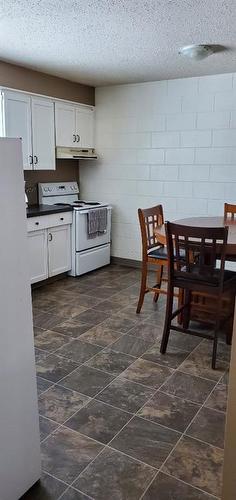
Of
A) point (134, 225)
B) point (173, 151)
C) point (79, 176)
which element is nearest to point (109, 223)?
point (134, 225)

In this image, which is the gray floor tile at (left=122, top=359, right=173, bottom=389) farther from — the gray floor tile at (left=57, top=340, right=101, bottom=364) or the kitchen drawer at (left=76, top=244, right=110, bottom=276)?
the kitchen drawer at (left=76, top=244, right=110, bottom=276)

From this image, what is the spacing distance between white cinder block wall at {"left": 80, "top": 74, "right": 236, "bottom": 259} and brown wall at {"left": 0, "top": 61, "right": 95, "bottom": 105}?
260 millimetres

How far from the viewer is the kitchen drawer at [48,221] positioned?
3.84 m

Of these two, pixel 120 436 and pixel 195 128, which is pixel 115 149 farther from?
pixel 120 436

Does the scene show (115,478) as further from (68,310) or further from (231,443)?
(68,310)

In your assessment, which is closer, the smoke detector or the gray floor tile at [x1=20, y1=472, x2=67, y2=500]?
the gray floor tile at [x1=20, y1=472, x2=67, y2=500]

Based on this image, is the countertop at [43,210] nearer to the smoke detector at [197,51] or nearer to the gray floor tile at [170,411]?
the smoke detector at [197,51]

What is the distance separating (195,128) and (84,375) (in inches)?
125

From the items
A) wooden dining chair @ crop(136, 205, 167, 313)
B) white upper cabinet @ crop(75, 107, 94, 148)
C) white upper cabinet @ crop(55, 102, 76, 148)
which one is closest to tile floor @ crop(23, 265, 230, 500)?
wooden dining chair @ crop(136, 205, 167, 313)

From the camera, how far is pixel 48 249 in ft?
13.6

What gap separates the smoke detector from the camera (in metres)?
3.13

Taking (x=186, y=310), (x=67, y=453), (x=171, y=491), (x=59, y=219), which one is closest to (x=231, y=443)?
(x=171, y=491)

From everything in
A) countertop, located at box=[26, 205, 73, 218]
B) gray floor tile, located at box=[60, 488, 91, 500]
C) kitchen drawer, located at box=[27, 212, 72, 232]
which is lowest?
gray floor tile, located at box=[60, 488, 91, 500]

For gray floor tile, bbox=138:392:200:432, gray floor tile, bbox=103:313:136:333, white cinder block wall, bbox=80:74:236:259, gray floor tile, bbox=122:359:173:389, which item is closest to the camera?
gray floor tile, bbox=138:392:200:432
